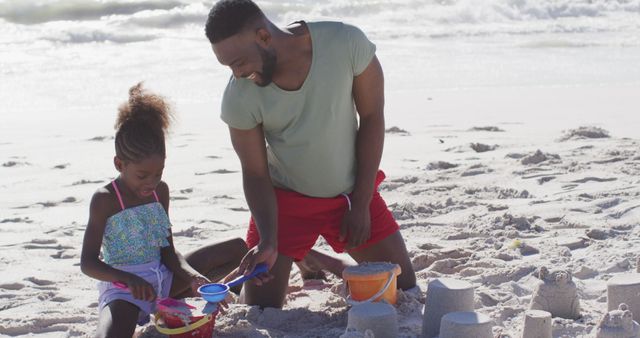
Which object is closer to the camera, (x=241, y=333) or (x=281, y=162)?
(x=241, y=333)

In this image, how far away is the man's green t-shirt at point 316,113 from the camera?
3.22 m

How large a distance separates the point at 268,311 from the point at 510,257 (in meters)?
1.10

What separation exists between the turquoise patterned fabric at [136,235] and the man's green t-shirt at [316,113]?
43 cm

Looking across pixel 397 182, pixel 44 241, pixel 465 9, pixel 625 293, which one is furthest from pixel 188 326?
pixel 465 9

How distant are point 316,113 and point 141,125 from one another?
627 millimetres

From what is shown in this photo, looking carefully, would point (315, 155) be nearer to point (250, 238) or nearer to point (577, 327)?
point (250, 238)

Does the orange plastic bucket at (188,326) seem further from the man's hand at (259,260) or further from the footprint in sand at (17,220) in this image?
the footprint in sand at (17,220)

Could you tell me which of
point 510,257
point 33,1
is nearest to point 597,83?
point 510,257

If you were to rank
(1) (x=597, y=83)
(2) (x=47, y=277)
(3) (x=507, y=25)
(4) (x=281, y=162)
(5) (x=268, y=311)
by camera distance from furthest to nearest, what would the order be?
(3) (x=507, y=25)
(1) (x=597, y=83)
(2) (x=47, y=277)
(4) (x=281, y=162)
(5) (x=268, y=311)

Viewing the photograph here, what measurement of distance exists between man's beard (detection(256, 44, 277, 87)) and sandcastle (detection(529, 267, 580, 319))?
112 centimetres

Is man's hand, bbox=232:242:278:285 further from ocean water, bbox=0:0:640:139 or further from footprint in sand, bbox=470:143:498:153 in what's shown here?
ocean water, bbox=0:0:640:139

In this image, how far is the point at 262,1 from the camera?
1791cm

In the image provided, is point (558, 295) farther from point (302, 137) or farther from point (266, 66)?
point (266, 66)

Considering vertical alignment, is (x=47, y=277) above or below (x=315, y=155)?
below
